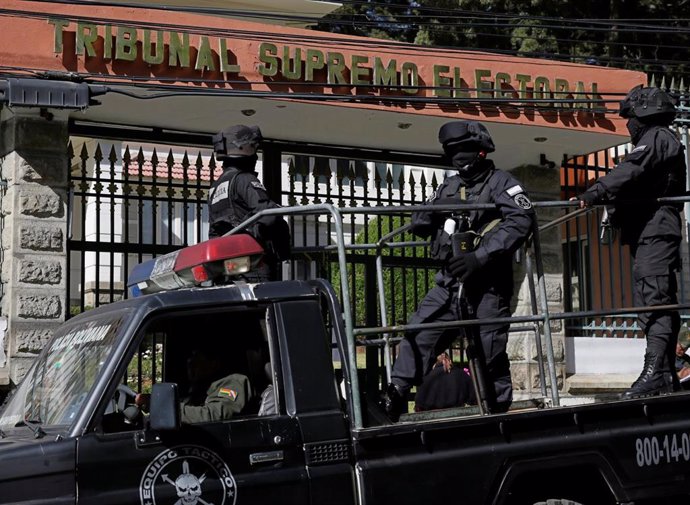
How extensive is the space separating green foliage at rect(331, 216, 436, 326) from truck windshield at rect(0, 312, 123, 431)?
449 cm

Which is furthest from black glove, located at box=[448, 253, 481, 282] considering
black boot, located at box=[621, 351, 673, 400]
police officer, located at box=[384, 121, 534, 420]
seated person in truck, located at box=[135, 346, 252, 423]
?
seated person in truck, located at box=[135, 346, 252, 423]

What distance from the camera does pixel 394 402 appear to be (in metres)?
5.49

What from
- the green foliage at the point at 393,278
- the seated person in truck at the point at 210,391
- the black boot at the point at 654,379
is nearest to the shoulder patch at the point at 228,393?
the seated person in truck at the point at 210,391

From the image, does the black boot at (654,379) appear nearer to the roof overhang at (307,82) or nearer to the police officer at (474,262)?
the police officer at (474,262)

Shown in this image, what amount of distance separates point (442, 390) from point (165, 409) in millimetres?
2533

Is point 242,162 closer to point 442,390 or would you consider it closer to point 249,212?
point 249,212

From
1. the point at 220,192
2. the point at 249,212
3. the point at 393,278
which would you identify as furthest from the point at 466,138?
the point at 393,278

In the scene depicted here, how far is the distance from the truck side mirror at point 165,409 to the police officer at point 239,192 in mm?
1773

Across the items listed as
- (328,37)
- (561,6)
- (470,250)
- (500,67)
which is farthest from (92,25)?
(561,6)

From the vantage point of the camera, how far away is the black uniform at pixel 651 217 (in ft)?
19.7

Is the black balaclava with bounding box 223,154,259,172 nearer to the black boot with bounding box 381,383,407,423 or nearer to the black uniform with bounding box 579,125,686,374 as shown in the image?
the black boot with bounding box 381,383,407,423

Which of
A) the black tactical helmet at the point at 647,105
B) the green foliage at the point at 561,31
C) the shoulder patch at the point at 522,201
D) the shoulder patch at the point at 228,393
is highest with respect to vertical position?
the green foliage at the point at 561,31

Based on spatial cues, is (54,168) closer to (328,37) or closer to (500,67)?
(328,37)

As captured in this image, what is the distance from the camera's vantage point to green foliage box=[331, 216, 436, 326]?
11.2m
